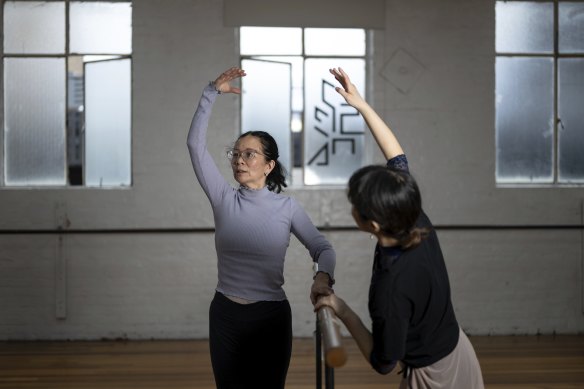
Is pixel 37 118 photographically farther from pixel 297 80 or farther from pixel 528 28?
pixel 528 28

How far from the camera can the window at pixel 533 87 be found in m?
6.25

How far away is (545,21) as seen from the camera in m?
6.26

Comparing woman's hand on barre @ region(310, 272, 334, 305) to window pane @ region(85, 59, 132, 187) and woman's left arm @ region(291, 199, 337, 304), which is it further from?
window pane @ region(85, 59, 132, 187)

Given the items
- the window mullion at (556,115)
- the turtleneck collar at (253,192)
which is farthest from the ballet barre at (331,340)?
the window mullion at (556,115)

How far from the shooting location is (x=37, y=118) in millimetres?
6016

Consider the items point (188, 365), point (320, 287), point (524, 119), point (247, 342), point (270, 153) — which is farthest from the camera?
point (524, 119)

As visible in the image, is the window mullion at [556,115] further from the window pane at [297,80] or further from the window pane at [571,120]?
the window pane at [297,80]

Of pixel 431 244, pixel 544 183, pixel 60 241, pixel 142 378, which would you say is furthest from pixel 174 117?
pixel 431 244

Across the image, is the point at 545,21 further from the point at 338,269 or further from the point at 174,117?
the point at 174,117

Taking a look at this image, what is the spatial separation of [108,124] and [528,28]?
3.52m

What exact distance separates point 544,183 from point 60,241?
3937mm

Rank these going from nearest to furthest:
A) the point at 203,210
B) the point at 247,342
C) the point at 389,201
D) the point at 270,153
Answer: the point at 389,201 → the point at 247,342 → the point at 270,153 → the point at 203,210

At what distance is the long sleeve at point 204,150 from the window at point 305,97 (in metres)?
3.47

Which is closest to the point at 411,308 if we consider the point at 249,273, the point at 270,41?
the point at 249,273
